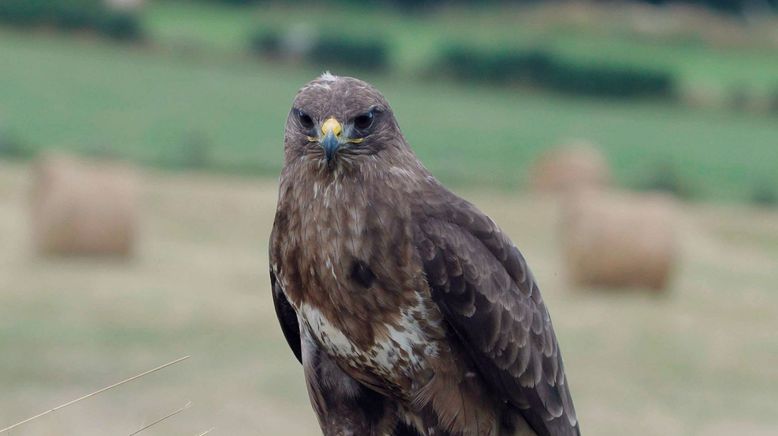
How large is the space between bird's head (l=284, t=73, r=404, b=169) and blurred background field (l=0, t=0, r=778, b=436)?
7.07 m

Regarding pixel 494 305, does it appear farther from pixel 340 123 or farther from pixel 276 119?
pixel 276 119

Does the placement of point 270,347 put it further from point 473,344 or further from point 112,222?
point 473,344

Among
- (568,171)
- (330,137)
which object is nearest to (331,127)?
(330,137)

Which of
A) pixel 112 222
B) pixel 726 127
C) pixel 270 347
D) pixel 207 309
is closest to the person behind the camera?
pixel 270 347

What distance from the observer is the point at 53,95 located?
2402cm

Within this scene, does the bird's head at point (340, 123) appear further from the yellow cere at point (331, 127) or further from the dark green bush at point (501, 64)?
the dark green bush at point (501, 64)

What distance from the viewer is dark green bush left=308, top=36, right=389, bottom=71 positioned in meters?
25.4

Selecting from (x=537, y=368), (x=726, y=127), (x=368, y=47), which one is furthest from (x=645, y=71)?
(x=537, y=368)

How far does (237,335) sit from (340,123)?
9.73m

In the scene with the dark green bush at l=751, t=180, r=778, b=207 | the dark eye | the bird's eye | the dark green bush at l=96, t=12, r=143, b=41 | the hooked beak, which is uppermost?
the dark green bush at l=96, t=12, r=143, b=41

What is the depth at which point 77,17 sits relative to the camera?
2606 centimetres

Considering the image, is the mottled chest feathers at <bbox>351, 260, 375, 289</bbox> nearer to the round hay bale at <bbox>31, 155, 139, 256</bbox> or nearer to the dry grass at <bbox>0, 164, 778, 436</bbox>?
the dry grass at <bbox>0, 164, 778, 436</bbox>

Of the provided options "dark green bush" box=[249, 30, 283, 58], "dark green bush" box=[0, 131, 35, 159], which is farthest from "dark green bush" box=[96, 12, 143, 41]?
"dark green bush" box=[0, 131, 35, 159]

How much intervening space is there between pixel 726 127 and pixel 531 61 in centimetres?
339
